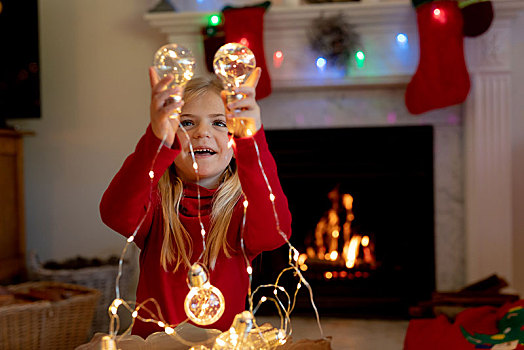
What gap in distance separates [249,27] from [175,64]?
1816 millimetres

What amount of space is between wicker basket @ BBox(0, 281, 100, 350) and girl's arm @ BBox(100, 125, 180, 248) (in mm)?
1061

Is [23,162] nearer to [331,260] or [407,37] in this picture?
[331,260]

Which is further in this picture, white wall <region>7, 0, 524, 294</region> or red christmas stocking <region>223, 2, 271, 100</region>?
white wall <region>7, 0, 524, 294</region>

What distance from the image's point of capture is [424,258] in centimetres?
253

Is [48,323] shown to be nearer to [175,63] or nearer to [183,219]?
[183,219]

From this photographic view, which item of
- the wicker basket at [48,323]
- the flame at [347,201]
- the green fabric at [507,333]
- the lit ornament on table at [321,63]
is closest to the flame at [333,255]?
the flame at [347,201]

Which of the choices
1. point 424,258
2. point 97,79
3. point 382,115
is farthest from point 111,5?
point 424,258

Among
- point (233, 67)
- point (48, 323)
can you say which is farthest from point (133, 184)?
point (48, 323)

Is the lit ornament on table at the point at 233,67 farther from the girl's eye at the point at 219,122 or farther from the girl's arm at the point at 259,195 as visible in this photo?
the girl's eye at the point at 219,122

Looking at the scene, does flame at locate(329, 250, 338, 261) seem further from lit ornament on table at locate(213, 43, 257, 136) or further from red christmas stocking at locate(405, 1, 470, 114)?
lit ornament on table at locate(213, 43, 257, 136)

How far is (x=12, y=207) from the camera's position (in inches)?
104

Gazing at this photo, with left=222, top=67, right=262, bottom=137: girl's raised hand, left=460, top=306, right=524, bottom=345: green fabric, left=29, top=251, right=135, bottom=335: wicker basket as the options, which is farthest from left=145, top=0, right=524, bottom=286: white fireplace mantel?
left=222, top=67, right=262, bottom=137: girl's raised hand

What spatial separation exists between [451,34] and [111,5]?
5.47 feet

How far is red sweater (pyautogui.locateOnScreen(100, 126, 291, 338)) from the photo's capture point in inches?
29.4
